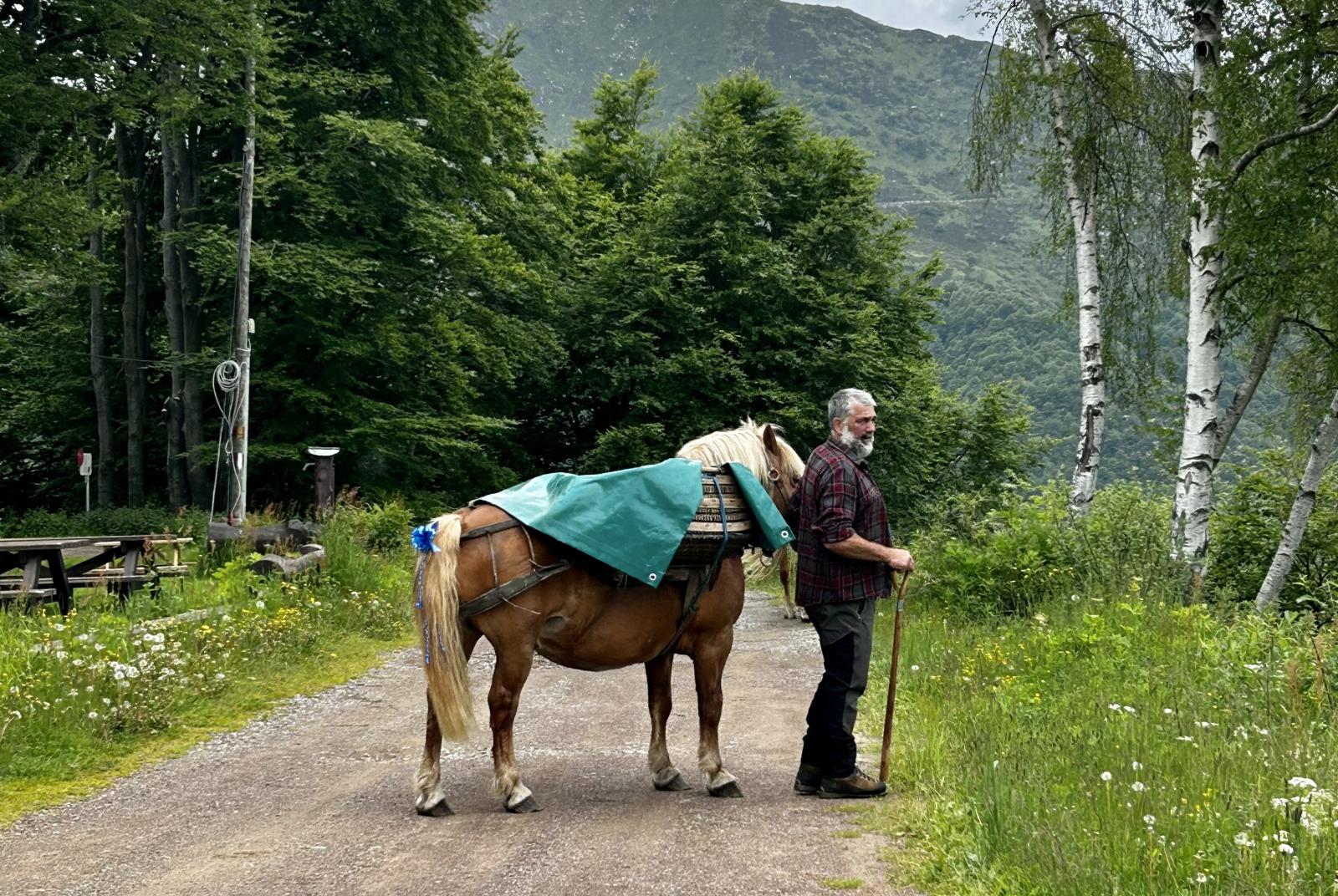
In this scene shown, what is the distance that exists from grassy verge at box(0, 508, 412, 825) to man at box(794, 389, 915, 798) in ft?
13.2

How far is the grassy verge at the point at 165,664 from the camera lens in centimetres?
645

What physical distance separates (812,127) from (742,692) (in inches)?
1052

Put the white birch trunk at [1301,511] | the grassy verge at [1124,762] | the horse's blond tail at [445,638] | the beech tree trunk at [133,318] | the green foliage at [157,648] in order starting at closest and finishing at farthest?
the grassy verge at [1124,762]
the horse's blond tail at [445,638]
the green foliage at [157,648]
the white birch trunk at [1301,511]
the beech tree trunk at [133,318]

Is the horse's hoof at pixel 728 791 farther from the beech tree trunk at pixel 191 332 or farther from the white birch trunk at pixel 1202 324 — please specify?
the beech tree trunk at pixel 191 332

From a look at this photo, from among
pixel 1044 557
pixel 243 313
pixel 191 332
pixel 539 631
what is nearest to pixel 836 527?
pixel 539 631

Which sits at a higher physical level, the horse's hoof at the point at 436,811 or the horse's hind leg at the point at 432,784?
the horse's hind leg at the point at 432,784

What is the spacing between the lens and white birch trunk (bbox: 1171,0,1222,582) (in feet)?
39.5

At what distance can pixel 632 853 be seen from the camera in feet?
15.8

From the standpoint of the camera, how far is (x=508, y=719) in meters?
5.54

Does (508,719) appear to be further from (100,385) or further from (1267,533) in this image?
(100,385)

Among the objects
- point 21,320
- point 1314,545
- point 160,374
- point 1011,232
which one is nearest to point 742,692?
point 1314,545

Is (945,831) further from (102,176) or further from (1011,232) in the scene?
(1011,232)

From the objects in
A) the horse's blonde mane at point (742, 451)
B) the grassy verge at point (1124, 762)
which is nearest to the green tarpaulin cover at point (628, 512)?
the horse's blonde mane at point (742, 451)

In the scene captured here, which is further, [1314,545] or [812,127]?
[812,127]
